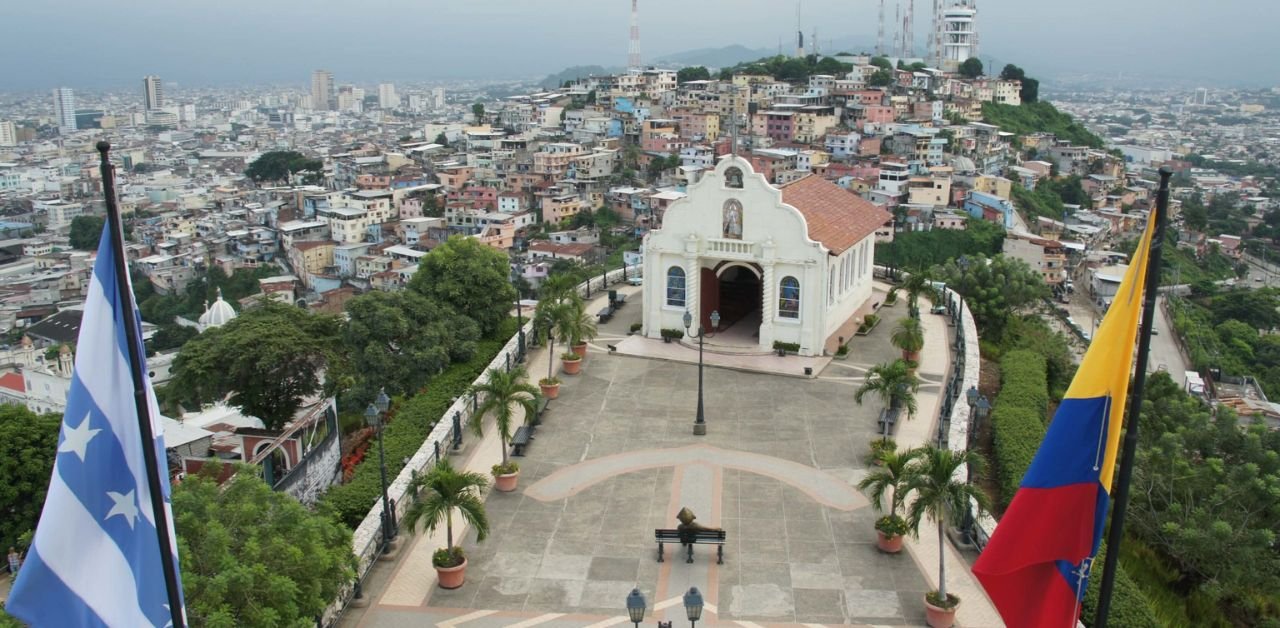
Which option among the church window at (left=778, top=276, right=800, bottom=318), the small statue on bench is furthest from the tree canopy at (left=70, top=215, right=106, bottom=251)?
the small statue on bench

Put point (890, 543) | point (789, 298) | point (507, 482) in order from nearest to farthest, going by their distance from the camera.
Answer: point (890, 543) → point (507, 482) → point (789, 298)

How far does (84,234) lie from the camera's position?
119375 millimetres

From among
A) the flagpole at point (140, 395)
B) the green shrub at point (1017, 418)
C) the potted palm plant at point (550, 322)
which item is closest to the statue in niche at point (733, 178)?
the potted palm plant at point (550, 322)

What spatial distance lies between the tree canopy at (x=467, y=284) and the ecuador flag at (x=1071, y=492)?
73.3 ft

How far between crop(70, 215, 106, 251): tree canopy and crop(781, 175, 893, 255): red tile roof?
108 meters

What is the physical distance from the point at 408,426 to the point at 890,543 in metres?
11.2

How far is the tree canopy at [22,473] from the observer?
2511 centimetres

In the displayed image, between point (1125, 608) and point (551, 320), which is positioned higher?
point (551, 320)

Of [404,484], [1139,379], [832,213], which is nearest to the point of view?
[1139,379]

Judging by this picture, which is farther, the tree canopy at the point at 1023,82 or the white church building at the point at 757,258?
the tree canopy at the point at 1023,82

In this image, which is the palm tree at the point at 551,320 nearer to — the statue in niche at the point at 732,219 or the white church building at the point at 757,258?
the white church building at the point at 757,258

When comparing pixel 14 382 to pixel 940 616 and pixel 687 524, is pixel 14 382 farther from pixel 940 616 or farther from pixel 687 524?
pixel 940 616

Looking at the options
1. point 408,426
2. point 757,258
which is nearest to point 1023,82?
point 757,258

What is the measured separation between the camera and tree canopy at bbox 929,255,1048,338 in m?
32.7
